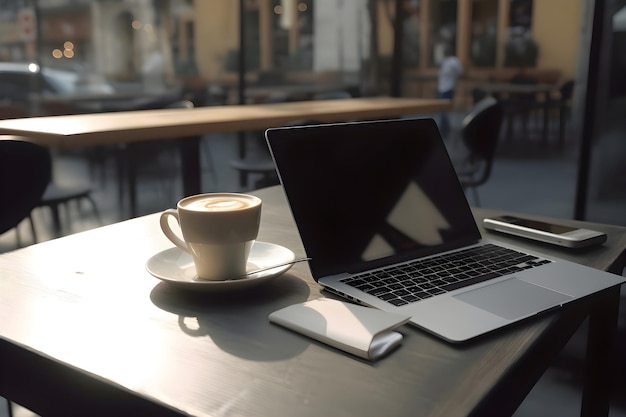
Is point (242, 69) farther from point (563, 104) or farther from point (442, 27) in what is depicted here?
point (563, 104)

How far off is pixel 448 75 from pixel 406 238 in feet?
12.6

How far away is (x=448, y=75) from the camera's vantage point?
4.52 m

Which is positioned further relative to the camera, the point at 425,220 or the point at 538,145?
the point at 538,145

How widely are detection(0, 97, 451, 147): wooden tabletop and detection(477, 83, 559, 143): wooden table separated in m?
0.75

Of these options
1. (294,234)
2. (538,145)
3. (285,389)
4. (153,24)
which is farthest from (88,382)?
(153,24)

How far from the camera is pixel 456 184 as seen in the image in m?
1.05

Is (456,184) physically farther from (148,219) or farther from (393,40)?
(393,40)

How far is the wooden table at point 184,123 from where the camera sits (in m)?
2.22

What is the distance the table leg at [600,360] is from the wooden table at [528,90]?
10.3 ft

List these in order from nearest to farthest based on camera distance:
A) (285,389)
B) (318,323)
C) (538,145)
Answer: (285,389)
(318,323)
(538,145)

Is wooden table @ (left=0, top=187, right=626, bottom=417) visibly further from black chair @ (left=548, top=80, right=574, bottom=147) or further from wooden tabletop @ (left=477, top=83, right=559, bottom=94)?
wooden tabletop @ (left=477, top=83, right=559, bottom=94)

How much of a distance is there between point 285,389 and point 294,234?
21.6 inches

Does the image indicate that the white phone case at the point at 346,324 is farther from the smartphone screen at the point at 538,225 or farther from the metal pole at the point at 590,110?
the metal pole at the point at 590,110

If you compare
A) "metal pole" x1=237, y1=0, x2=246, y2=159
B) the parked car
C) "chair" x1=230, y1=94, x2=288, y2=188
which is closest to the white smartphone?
"chair" x1=230, y1=94, x2=288, y2=188
